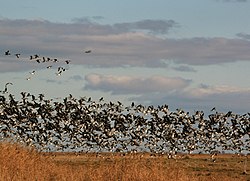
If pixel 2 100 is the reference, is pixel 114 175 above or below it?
below

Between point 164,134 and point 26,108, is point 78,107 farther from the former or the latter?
point 164,134

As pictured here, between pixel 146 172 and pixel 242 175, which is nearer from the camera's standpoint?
Answer: pixel 146 172

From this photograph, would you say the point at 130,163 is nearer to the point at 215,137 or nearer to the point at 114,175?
the point at 114,175

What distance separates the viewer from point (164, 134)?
5350cm

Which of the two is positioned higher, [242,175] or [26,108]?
[26,108]

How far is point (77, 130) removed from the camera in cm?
4922

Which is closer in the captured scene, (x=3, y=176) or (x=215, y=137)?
(x=3, y=176)

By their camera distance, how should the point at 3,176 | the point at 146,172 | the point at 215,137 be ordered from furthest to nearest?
the point at 215,137 < the point at 146,172 < the point at 3,176

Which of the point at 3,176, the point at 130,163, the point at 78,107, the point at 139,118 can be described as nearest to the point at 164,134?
the point at 139,118

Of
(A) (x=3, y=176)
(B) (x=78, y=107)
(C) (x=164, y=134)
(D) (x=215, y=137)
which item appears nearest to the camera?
(A) (x=3, y=176)

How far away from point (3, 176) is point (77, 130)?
19678mm

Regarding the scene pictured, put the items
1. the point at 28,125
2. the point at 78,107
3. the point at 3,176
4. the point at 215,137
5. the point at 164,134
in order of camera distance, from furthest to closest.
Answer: the point at 215,137
the point at 164,134
the point at 78,107
the point at 28,125
the point at 3,176

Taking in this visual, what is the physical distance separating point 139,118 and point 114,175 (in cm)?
1882

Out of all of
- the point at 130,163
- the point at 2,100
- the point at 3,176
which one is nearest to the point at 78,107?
the point at 2,100
